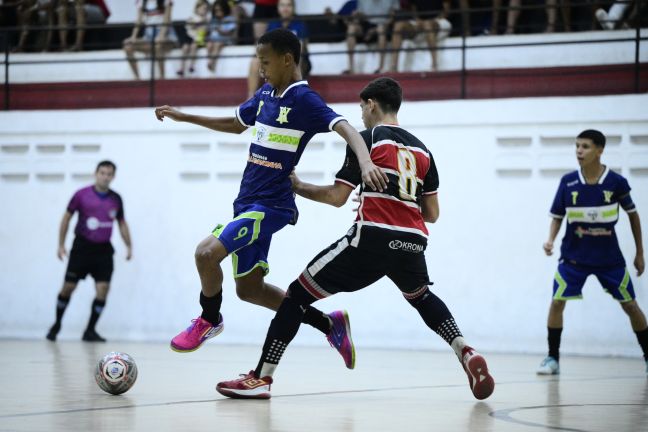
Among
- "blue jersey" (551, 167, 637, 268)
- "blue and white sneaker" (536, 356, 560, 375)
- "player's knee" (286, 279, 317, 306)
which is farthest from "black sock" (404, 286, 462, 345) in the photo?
"blue jersey" (551, 167, 637, 268)

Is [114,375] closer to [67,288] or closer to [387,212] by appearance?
[387,212]

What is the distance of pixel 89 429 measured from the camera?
4809 mm

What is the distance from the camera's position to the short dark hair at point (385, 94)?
6.52 metres

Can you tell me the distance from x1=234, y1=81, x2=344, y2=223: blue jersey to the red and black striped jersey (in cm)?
48

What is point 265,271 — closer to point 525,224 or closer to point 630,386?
point 630,386

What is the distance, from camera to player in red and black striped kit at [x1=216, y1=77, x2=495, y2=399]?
6.31 meters

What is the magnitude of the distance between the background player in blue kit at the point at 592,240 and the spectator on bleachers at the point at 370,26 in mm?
5302

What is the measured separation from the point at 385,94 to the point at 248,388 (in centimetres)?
194

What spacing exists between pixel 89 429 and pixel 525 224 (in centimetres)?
851

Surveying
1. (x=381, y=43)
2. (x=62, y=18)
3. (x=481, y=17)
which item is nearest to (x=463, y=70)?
(x=381, y=43)

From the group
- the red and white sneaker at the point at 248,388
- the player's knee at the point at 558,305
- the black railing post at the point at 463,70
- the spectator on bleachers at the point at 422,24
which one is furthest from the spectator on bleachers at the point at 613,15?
the red and white sneaker at the point at 248,388

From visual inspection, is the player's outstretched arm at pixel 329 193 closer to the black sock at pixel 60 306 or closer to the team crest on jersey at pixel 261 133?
the team crest on jersey at pixel 261 133

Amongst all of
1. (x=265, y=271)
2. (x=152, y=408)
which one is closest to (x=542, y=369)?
(x=265, y=271)

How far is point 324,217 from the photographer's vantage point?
13.4 metres
